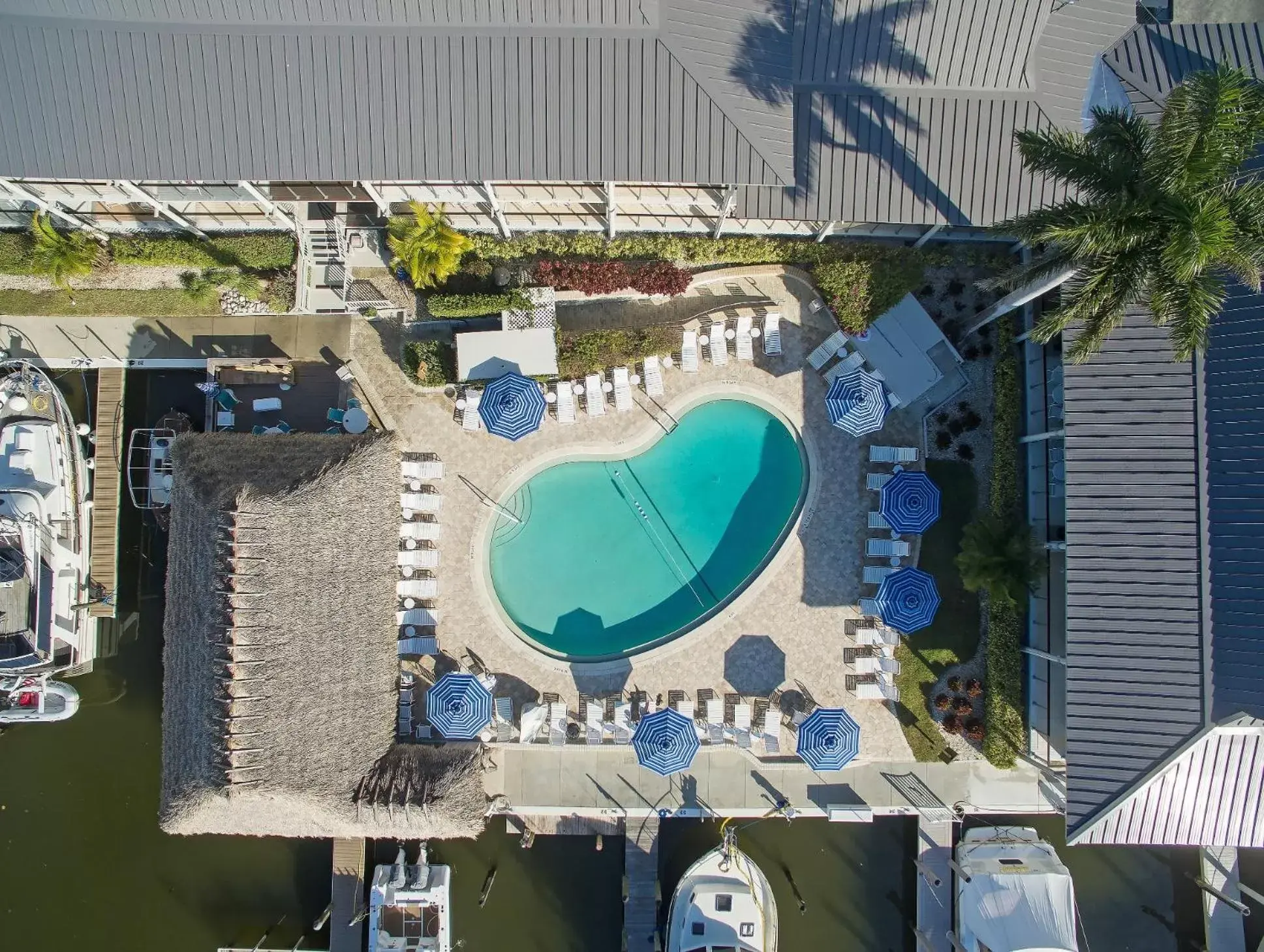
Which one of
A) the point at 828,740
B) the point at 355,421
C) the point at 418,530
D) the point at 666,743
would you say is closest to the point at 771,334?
the point at 828,740

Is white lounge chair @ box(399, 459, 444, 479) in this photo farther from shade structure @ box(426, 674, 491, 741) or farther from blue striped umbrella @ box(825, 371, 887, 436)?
blue striped umbrella @ box(825, 371, 887, 436)

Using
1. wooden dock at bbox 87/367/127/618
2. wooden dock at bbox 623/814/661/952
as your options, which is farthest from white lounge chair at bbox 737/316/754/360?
wooden dock at bbox 87/367/127/618

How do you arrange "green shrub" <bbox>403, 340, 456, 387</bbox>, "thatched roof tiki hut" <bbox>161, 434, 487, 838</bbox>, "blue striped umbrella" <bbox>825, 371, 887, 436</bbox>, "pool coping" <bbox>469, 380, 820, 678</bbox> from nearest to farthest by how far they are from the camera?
"thatched roof tiki hut" <bbox>161, 434, 487, 838</bbox>, "blue striped umbrella" <bbox>825, 371, 887, 436</bbox>, "green shrub" <bbox>403, 340, 456, 387</bbox>, "pool coping" <bbox>469, 380, 820, 678</bbox>

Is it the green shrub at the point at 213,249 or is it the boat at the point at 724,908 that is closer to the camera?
the boat at the point at 724,908

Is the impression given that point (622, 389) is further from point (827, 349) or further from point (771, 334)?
point (827, 349)

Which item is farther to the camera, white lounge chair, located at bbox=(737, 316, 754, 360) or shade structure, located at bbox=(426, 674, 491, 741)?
white lounge chair, located at bbox=(737, 316, 754, 360)

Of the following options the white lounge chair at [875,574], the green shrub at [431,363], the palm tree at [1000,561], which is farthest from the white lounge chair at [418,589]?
the palm tree at [1000,561]

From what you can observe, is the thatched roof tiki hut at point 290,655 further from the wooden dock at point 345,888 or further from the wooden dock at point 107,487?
the wooden dock at point 107,487

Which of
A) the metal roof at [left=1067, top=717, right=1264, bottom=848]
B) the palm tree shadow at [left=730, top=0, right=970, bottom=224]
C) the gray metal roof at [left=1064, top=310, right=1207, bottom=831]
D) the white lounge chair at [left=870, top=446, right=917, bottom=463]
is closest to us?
the gray metal roof at [left=1064, top=310, right=1207, bottom=831]
